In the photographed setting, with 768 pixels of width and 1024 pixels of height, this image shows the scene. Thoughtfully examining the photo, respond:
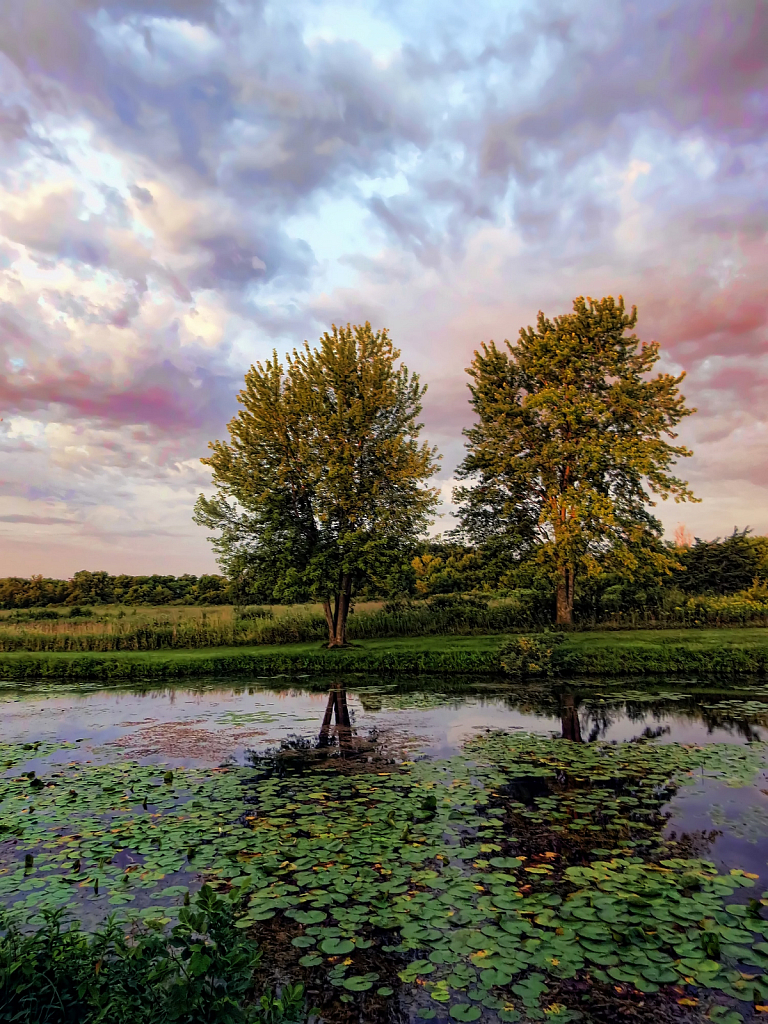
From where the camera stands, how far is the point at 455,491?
3184 cm

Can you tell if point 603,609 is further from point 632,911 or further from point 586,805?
point 632,911

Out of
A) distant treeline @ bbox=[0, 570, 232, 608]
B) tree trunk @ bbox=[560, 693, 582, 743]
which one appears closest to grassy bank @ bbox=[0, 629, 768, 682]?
tree trunk @ bbox=[560, 693, 582, 743]

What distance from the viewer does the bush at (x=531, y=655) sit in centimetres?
2100

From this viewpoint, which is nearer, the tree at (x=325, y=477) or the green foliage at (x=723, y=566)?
the tree at (x=325, y=477)

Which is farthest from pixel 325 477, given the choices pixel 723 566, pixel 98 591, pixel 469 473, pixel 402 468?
pixel 98 591

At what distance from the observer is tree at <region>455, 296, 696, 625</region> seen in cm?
2756

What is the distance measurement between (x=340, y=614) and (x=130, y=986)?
77.3 feet

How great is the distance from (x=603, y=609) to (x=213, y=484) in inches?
805

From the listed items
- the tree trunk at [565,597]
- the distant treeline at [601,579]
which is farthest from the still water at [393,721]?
the tree trunk at [565,597]

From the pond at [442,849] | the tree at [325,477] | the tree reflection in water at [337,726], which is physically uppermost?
the tree at [325,477]

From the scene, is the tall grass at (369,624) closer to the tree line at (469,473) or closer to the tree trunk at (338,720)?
the tree line at (469,473)

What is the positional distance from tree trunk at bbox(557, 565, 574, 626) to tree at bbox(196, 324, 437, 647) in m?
7.48

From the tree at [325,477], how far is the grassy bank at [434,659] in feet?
9.91

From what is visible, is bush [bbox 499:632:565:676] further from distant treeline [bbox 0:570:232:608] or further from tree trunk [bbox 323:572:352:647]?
distant treeline [bbox 0:570:232:608]
